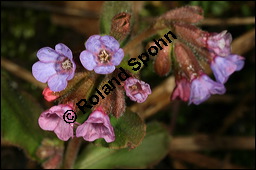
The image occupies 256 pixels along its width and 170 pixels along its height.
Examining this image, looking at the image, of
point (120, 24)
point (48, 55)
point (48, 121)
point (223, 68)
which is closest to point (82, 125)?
point (48, 121)

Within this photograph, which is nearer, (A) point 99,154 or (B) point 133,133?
(B) point 133,133

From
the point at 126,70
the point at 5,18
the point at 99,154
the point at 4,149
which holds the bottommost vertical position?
the point at 4,149

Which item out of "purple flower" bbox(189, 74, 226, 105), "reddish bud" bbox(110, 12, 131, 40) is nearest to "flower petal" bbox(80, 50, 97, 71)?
"reddish bud" bbox(110, 12, 131, 40)

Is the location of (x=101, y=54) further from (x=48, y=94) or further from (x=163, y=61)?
(x=163, y=61)

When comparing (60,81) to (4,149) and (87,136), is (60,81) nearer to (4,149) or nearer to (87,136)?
(87,136)

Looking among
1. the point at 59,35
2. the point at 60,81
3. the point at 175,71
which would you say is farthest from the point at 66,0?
the point at 60,81

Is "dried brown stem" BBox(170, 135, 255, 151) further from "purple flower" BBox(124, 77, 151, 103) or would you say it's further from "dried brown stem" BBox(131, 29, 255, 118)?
"purple flower" BBox(124, 77, 151, 103)
